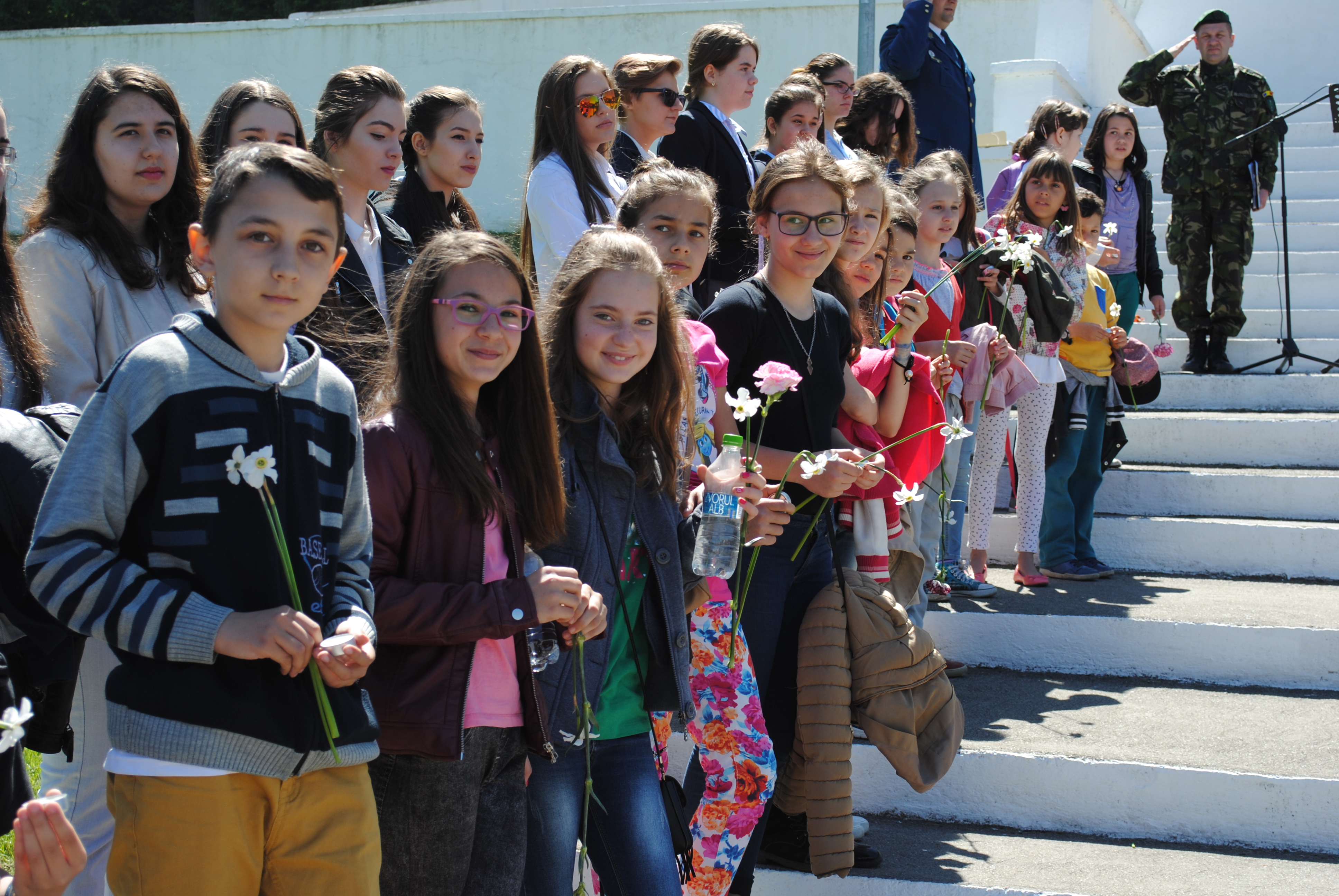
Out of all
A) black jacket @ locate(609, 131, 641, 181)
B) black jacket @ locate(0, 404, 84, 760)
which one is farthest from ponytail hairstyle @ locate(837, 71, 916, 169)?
black jacket @ locate(0, 404, 84, 760)

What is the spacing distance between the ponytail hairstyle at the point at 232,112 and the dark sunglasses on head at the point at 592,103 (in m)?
1.06

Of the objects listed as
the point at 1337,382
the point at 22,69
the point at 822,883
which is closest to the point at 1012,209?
the point at 1337,382

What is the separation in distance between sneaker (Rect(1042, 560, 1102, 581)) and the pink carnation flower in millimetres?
3172

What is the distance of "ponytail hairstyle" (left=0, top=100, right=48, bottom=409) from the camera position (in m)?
2.49

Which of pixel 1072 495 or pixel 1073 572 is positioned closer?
pixel 1073 572

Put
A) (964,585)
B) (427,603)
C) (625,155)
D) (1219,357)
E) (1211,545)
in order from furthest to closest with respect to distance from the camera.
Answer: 1. (1219,357)
2. (1211,545)
3. (964,585)
4. (625,155)
5. (427,603)

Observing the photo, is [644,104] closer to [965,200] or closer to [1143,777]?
[965,200]

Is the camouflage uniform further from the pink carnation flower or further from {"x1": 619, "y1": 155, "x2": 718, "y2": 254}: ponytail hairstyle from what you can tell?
the pink carnation flower

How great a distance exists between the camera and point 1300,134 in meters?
11.6

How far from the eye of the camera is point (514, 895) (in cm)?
241

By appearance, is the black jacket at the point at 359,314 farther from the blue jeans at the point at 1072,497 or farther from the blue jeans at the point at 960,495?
the blue jeans at the point at 1072,497

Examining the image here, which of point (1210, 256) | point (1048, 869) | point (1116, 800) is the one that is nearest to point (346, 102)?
point (1048, 869)

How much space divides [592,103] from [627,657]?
2383mm

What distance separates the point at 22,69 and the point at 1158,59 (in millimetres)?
13563
